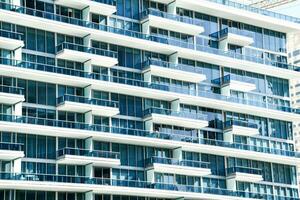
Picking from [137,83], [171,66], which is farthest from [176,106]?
[137,83]

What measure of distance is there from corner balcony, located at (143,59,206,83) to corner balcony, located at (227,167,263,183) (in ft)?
36.2

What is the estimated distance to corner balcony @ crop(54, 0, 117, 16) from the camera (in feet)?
252

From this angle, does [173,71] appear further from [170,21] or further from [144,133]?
[144,133]

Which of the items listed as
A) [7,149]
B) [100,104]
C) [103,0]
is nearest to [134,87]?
[100,104]

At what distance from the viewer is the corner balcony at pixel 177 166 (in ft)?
256

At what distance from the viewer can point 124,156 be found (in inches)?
3059

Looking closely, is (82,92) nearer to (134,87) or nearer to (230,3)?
(134,87)

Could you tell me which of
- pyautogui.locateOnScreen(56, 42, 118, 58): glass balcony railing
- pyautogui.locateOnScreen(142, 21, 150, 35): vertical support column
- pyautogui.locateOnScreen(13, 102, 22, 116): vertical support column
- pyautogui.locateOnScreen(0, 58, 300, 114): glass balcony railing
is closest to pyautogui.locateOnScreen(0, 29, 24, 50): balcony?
pyautogui.locateOnScreen(0, 58, 300, 114): glass balcony railing

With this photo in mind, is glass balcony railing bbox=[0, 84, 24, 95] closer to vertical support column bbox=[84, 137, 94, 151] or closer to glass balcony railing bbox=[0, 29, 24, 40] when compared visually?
glass balcony railing bbox=[0, 29, 24, 40]

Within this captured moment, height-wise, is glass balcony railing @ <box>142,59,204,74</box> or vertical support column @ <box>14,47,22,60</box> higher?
glass balcony railing @ <box>142,59,204,74</box>

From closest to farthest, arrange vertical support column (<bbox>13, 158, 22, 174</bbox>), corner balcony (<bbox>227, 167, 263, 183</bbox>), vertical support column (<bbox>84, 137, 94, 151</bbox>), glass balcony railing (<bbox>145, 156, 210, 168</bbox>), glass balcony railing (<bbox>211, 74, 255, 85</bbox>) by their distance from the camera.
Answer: vertical support column (<bbox>13, 158, 22, 174</bbox>), vertical support column (<bbox>84, 137, 94, 151</bbox>), glass balcony railing (<bbox>145, 156, 210, 168</bbox>), corner balcony (<bbox>227, 167, 263, 183</bbox>), glass balcony railing (<bbox>211, 74, 255, 85</bbox>)

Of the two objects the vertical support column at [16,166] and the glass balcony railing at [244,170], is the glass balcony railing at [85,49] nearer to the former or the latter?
the vertical support column at [16,166]

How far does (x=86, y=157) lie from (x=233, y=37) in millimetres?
26918

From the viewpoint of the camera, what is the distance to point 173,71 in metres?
82.6
